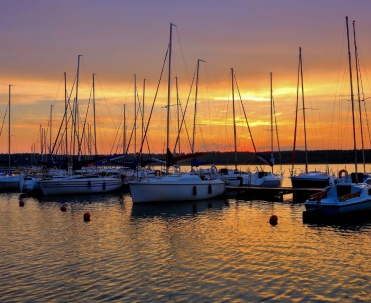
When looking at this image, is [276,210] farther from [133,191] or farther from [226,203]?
[133,191]

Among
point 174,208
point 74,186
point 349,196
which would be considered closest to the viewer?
point 349,196

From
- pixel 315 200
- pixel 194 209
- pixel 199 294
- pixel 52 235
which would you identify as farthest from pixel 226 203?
pixel 199 294

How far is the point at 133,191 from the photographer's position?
38.1 metres

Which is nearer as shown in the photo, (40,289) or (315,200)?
(40,289)

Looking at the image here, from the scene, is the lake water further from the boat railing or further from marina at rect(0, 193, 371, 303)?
the boat railing

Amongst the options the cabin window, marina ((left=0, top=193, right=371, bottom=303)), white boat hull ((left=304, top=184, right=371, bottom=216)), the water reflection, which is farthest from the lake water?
the cabin window

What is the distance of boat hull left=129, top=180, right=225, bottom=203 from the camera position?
Result: 38.0m

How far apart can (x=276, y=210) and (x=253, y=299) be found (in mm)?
22413

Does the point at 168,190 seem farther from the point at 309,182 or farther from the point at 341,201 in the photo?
the point at 309,182

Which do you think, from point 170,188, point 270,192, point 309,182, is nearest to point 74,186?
point 170,188

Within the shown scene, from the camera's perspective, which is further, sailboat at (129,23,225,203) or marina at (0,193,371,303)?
sailboat at (129,23,225,203)

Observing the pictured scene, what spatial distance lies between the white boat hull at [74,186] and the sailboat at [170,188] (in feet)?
41.1

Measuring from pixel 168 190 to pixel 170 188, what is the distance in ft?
0.81

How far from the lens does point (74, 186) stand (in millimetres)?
49000
